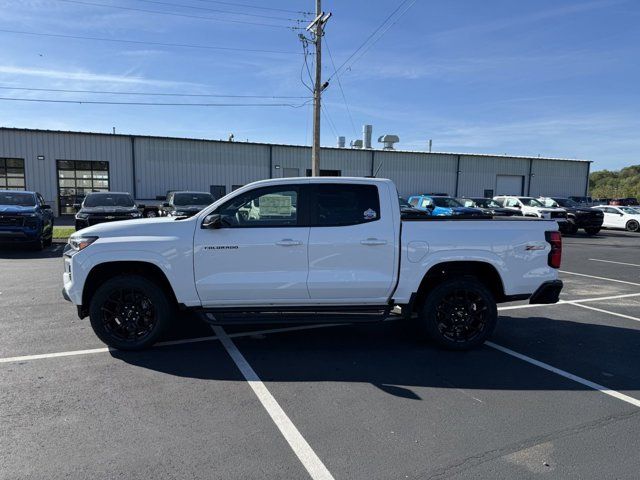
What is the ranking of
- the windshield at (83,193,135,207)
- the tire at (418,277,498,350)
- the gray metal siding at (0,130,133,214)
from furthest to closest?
the gray metal siding at (0,130,133,214) → the windshield at (83,193,135,207) → the tire at (418,277,498,350)

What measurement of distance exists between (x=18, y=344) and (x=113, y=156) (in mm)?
26850

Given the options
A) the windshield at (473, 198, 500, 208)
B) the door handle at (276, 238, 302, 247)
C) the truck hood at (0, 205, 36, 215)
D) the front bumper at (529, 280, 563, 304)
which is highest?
the door handle at (276, 238, 302, 247)

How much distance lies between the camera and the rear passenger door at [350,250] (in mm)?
5016

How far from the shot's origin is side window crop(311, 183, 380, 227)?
5.11 meters

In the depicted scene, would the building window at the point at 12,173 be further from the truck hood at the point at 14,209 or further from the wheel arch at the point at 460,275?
the wheel arch at the point at 460,275

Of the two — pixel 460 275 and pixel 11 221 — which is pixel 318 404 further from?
pixel 11 221

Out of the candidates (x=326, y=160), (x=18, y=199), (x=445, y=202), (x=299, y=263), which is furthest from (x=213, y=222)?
(x=326, y=160)

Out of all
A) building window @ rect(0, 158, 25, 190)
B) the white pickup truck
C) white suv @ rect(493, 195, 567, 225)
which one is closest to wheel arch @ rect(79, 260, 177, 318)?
the white pickup truck

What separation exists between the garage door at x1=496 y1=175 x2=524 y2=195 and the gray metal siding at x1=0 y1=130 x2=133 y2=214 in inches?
1237

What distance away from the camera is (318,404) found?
12.9 ft

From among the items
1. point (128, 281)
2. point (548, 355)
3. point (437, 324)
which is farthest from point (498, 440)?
point (128, 281)

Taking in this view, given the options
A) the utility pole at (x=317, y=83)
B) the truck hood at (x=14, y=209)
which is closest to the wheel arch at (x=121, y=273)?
the truck hood at (x=14, y=209)

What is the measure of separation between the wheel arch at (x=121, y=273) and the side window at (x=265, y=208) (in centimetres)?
98

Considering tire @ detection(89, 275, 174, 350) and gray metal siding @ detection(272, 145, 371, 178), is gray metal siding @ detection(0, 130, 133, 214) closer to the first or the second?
gray metal siding @ detection(272, 145, 371, 178)
